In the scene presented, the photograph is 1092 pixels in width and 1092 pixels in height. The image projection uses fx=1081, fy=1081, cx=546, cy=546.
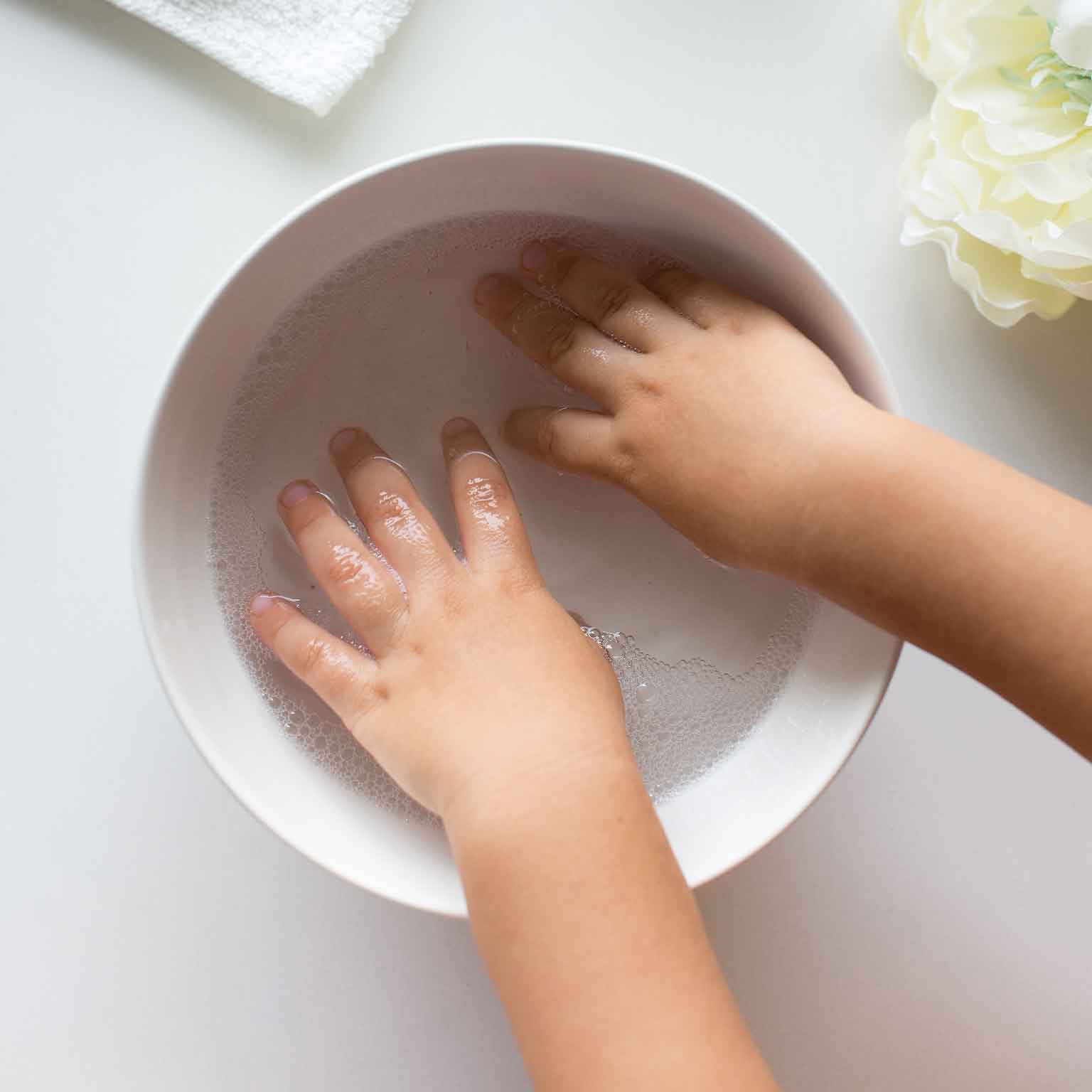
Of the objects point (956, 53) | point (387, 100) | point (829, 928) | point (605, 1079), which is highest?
point (956, 53)

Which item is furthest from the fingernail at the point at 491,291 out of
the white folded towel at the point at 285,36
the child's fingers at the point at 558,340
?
the white folded towel at the point at 285,36

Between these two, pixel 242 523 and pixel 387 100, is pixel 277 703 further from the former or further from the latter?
pixel 387 100

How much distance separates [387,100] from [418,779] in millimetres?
352

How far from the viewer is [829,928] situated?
2.01ft

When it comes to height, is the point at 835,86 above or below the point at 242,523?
above

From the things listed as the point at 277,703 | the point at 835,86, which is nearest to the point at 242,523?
the point at 277,703

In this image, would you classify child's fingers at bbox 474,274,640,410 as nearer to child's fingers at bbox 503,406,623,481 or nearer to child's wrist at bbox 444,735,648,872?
child's fingers at bbox 503,406,623,481

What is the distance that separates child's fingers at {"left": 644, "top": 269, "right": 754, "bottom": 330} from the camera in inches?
20.6

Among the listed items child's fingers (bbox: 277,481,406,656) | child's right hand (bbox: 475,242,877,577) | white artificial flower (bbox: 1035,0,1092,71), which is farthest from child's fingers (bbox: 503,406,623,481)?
white artificial flower (bbox: 1035,0,1092,71)

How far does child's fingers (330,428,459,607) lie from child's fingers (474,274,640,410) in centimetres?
10

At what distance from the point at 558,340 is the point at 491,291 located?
5 centimetres

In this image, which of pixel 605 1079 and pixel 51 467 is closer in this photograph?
pixel 605 1079

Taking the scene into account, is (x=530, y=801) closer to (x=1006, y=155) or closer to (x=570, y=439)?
(x=570, y=439)

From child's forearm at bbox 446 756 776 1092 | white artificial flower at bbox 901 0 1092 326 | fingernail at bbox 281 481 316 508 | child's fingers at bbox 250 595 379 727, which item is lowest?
child's forearm at bbox 446 756 776 1092
